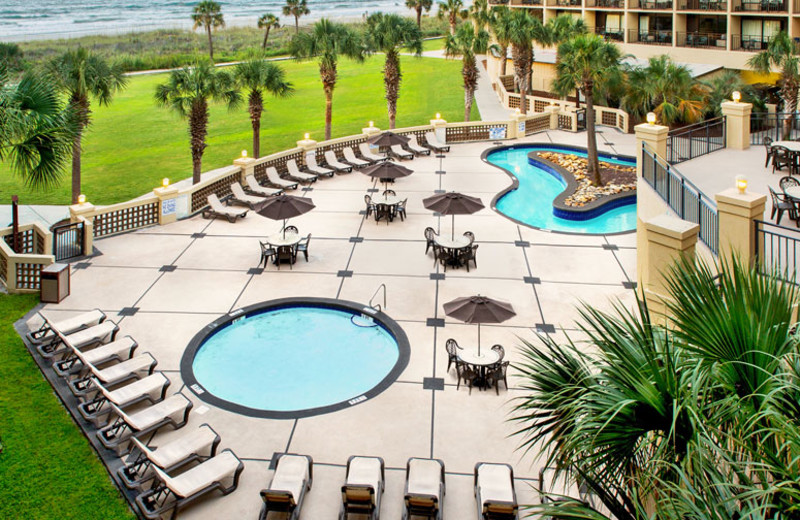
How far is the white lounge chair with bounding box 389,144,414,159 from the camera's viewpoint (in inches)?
1219

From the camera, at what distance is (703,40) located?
4191 centimetres

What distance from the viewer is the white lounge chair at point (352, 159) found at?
97.3 ft

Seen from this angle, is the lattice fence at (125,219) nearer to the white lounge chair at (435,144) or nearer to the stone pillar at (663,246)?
the white lounge chair at (435,144)

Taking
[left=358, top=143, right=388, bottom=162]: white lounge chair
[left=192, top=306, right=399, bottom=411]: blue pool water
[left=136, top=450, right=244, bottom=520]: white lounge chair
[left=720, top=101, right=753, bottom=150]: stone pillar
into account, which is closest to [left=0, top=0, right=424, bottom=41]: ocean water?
[left=358, top=143, right=388, bottom=162]: white lounge chair

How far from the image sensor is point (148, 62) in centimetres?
7312

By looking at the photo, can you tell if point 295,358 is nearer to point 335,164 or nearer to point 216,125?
point 335,164

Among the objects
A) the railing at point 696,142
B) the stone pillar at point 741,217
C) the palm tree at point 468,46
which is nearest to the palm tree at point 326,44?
the palm tree at point 468,46

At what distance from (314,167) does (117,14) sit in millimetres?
144783

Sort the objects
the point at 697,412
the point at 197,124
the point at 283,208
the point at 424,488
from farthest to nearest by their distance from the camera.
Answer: the point at 197,124
the point at 283,208
the point at 424,488
the point at 697,412

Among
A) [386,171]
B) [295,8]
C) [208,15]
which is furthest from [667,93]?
[295,8]

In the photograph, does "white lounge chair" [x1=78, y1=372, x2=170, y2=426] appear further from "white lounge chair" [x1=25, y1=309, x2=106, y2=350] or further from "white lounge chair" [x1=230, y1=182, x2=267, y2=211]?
"white lounge chair" [x1=230, y1=182, x2=267, y2=211]

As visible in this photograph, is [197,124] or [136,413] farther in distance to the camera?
[197,124]

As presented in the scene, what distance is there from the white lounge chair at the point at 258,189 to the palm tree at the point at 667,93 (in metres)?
17.5

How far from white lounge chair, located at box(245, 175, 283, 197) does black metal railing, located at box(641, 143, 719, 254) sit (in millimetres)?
12197
